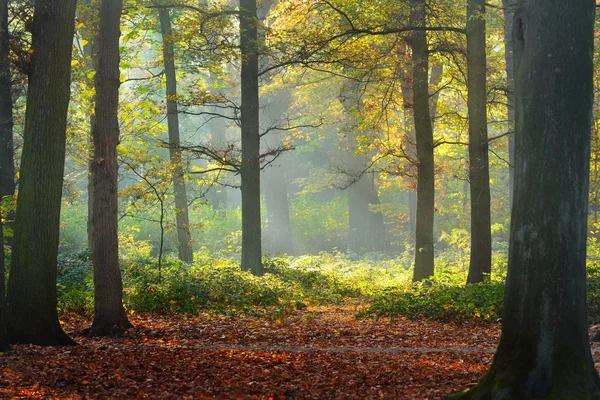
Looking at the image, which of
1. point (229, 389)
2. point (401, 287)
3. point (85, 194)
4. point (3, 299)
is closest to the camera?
point (229, 389)

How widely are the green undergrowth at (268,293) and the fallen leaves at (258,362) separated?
0.96 metres

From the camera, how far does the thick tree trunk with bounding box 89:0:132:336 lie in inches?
432

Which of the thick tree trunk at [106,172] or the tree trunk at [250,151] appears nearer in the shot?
the thick tree trunk at [106,172]

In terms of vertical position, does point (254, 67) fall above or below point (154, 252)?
above

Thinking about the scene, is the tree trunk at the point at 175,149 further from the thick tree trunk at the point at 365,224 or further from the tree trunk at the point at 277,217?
the tree trunk at the point at 277,217

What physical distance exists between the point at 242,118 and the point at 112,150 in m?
7.40

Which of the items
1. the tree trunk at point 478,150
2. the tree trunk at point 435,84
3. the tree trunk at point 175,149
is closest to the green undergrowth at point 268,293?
the tree trunk at point 478,150

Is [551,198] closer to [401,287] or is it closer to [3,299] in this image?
[3,299]

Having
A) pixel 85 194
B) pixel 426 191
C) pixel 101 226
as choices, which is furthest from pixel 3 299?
pixel 85 194

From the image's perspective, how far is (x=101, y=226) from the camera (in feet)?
36.1

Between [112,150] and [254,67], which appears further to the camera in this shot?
[254,67]

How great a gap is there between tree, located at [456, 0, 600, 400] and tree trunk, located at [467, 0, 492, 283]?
10331 millimetres

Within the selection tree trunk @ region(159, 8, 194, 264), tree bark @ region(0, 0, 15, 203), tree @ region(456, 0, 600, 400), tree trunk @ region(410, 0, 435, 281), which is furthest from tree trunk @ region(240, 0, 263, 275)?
tree @ region(456, 0, 600, 400)

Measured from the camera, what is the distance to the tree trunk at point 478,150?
15.7 meters
